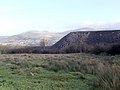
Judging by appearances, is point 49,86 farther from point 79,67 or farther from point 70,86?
point 79,67

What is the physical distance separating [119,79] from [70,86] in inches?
75.3

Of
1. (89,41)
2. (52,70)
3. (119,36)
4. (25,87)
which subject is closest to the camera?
(25,87)

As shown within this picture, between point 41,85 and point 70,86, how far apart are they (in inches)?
37.0

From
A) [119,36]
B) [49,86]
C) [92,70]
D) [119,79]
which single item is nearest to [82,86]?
[49,86]

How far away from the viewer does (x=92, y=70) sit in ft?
43.8

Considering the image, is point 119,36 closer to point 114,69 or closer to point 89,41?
point 89,41

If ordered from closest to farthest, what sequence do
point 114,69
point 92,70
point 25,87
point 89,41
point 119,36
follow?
point 25,87
point 114,69
point 92,70
point 119,36
point 89,41

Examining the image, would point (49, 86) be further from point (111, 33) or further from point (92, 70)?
point (111, 33)

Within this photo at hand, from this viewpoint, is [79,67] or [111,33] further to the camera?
[111,33]

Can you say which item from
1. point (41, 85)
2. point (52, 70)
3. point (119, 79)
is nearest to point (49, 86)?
point (41, 85)

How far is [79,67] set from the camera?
49.9 feet

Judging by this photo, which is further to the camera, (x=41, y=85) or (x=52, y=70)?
(x=52, y=70)

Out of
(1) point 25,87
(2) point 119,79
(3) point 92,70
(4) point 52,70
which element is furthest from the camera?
(4) point 52,70

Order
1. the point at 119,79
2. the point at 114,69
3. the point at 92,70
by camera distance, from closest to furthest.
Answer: the point at 119,79, the point at 114,69, the point at 92,70
